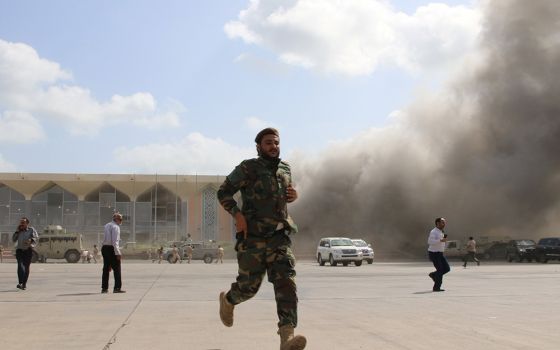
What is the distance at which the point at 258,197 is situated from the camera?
16.3 ft

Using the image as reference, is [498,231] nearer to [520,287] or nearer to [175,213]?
[175,213]

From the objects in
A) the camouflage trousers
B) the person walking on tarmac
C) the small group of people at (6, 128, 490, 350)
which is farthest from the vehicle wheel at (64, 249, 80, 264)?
the camouflage trousers

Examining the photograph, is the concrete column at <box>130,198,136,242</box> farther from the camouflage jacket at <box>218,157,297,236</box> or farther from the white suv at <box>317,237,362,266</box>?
the camouflage jacket at <box>218,157,297,236</box>

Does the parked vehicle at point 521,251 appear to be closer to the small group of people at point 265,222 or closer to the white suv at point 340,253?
the white suv at point 340,253

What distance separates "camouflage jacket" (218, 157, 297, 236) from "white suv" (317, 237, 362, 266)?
24745 mm

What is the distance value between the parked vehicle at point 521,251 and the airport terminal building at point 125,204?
1214 inches

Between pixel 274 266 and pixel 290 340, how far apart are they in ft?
2.09

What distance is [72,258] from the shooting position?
120 feet

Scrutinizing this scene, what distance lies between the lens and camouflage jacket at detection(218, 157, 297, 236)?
4.95 m

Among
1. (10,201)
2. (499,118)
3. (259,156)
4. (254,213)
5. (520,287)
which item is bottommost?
(520,287)

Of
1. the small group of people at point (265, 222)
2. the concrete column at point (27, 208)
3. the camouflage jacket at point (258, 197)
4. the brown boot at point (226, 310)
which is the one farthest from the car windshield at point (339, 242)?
the concrete column at point (27, 208)

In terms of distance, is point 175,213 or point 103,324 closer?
point 103,324

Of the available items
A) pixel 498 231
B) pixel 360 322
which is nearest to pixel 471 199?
pixel 498 231

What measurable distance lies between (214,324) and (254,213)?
88.2 inches
